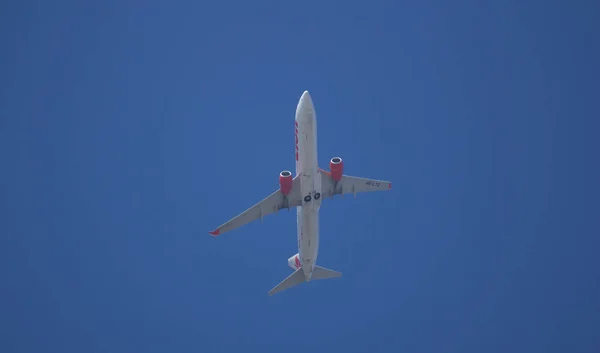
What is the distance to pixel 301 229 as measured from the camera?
357 feet

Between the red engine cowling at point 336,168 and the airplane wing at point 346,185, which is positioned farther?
the airplane wing at point 346,185

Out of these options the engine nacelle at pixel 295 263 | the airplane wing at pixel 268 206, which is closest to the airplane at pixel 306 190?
the airplane wing at pixel 268 206

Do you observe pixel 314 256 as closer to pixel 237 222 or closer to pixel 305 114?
pixel 237 222

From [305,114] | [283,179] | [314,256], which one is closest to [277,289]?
[314,256]

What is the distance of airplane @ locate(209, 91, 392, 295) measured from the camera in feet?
335

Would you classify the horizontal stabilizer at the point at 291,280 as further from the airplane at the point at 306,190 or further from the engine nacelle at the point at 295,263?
the engine nacelle at the point at 295,263

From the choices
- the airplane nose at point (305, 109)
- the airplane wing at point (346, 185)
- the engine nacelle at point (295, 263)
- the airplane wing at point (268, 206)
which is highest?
the airplane nose at point (305, 109)

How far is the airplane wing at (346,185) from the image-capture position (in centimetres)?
10944

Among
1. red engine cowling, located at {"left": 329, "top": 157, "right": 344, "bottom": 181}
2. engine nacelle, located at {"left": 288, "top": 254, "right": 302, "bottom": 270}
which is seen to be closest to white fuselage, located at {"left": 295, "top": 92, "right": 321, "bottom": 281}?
red engine cowling, located at {"left": 329, "top": 157, "right": 344, "bottom": 181}

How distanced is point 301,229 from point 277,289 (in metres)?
8.00

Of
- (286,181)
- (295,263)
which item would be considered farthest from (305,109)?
(295,263)

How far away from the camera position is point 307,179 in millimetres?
105062

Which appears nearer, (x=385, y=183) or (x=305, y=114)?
(x=305, y=114)

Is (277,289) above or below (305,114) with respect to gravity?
below
